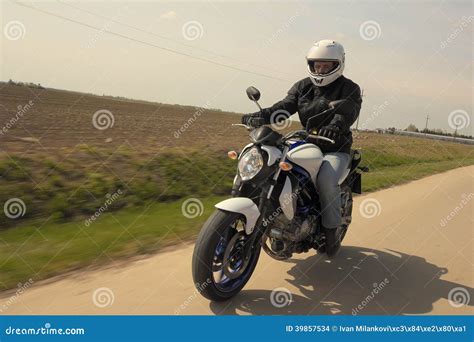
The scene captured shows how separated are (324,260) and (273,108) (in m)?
1.99

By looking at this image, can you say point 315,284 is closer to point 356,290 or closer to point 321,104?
point 356,290

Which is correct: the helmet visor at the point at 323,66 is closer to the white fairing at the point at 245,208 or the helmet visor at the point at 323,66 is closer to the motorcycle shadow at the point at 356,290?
the white fairing at the point at 245,208

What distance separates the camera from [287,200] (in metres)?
3.90

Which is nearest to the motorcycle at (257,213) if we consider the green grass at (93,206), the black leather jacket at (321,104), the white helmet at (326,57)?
the black leather jacket at (321,104)

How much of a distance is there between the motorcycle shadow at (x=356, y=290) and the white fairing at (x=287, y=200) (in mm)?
816

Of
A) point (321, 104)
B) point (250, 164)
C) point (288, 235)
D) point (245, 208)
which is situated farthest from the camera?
point (321, 104)

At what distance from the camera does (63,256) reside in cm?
478

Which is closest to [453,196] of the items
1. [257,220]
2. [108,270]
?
[257,220]

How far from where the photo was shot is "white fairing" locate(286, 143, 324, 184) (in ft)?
13.3

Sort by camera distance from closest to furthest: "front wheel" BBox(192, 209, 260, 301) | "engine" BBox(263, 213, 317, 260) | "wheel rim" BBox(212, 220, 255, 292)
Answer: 1. "front wheel" BBox(192, 209, 260, 301)
2. "wheel rim" BBox(212, 220, 255, 292)
3. "engine" BBox(263, 213, 317, 260)

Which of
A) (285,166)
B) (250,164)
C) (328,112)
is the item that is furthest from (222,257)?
(328,112)

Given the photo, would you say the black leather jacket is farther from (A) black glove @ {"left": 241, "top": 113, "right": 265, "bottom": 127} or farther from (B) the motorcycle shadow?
(B) the motorcycle shadow

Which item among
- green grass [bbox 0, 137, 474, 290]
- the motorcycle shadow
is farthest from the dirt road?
green grass [bbox 0, 137, 474, 290]

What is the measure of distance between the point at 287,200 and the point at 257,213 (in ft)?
1.23
